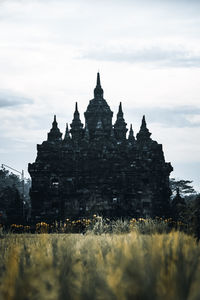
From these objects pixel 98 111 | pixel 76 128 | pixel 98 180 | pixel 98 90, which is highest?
pixel 98 90

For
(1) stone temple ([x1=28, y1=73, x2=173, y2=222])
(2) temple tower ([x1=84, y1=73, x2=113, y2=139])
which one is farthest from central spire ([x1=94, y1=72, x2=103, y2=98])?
(1) stone temple ([x1=28, y1=73, x2=173, y2=222])

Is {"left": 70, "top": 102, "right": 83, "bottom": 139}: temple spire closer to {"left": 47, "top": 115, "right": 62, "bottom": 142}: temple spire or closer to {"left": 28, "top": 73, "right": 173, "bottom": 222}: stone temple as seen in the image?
{"left": 47, "top": 115, "right": 62, "bottom": 142}: temple spire

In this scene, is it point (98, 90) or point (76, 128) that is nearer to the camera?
point (76, 128)

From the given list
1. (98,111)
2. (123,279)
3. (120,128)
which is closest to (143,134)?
(120,128)

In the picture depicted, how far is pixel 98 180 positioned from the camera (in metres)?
27.9

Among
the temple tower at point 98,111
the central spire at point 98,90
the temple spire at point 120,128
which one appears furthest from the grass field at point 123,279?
the central spire at point 98,90

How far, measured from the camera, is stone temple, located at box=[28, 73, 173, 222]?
2736cm

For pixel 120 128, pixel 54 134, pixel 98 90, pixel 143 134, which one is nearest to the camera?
pixel 54 134

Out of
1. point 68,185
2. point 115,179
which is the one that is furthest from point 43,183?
point 115,179

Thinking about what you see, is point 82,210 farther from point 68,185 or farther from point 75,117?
point 75,117

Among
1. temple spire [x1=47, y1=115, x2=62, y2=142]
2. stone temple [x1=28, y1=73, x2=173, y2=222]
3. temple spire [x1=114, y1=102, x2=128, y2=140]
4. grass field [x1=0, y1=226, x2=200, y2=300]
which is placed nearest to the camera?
grass field [x1=0, y1=226, x2=200, y2=300]

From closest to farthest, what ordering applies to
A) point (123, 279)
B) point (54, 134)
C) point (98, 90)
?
point (123, 279) < point (54, 134) < point (98, 90)

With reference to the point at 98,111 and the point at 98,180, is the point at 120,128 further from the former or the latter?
the point at 98,180

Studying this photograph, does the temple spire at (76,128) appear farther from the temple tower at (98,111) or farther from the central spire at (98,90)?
the central spire at (98,90)
